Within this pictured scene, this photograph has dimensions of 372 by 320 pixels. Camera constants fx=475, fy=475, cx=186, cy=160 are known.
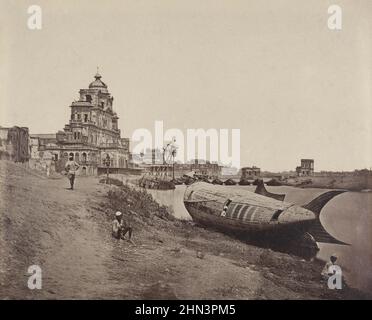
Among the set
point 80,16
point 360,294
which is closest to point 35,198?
point 80,16

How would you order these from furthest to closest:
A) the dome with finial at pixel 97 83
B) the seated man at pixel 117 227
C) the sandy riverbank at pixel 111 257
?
1. the dome with finial at pixel 97 83
2. the seated man at pixel 117 227
3. the sandy riverbank at pixel 111 257

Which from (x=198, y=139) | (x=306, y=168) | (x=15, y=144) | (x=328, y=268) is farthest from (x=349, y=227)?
(x=15, y=144)

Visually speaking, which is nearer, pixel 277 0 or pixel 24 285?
pixel 24 285

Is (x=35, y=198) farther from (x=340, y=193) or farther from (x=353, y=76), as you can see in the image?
(x=353, y=76)

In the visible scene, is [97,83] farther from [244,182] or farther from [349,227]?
[349,227]

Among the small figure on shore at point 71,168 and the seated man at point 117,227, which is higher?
the small figure on shore at point 71,168

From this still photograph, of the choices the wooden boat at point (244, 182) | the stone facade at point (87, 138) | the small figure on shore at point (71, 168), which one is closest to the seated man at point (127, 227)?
the stone facade at point (87, 138)

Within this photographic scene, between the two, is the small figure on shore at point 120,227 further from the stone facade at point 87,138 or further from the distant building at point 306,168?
the distant building at point 306,168
